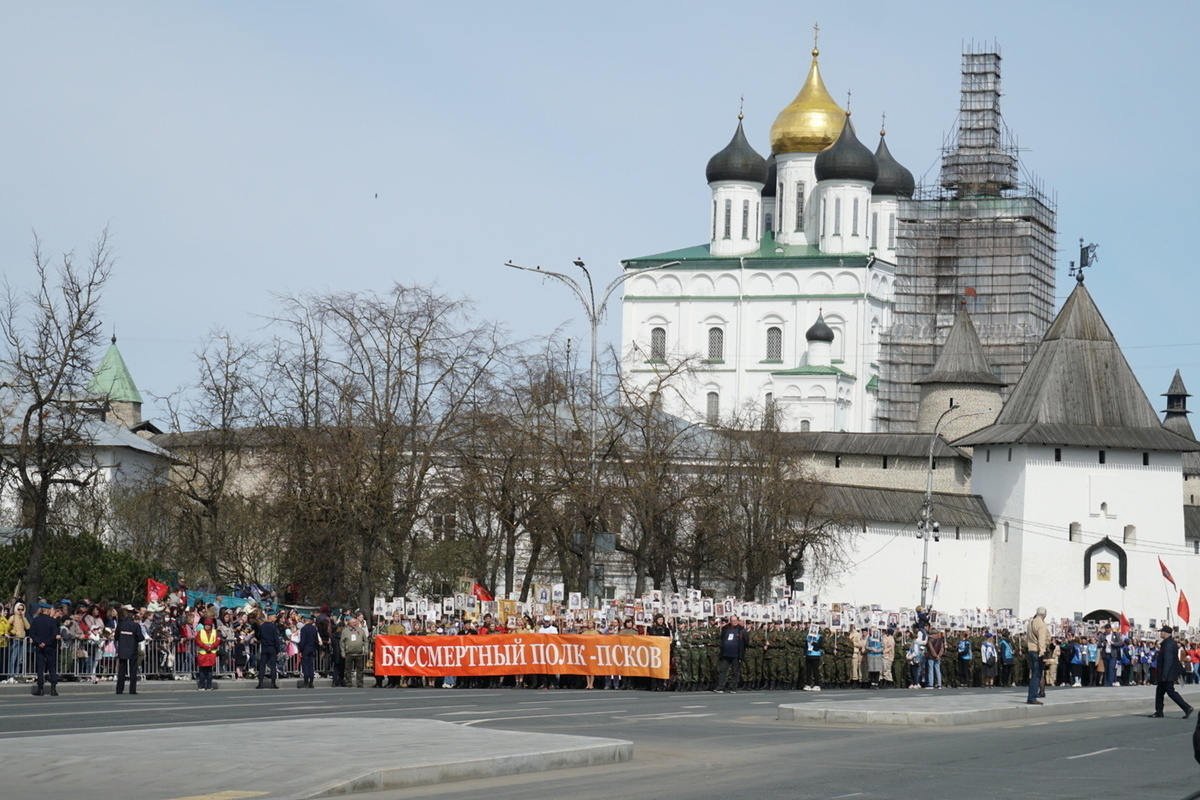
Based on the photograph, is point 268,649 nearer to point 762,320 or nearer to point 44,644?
point 44,644

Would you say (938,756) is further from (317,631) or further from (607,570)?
(607,570)

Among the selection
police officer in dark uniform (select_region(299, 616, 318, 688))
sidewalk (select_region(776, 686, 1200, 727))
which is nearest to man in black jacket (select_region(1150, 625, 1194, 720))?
sidewalk (select_region(776, 686, 1200, 727))

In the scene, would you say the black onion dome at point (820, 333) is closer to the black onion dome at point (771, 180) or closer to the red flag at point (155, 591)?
the black onion dome at point (771, 180)

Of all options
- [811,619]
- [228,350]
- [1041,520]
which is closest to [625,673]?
[811,619]

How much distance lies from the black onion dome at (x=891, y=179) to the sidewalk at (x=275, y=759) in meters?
99.3

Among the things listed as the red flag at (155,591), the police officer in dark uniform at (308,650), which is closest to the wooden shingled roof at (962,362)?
the red flag at (155,591)

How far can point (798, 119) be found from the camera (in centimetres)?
11650

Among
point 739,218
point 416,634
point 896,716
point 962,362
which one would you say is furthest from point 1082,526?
point 896,716

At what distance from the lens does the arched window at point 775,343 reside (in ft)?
371

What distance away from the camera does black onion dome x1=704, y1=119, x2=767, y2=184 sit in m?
115

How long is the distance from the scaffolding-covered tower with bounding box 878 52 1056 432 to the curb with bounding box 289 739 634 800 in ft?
297

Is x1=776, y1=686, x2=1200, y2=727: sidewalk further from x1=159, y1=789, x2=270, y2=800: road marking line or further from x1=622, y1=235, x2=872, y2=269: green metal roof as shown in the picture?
x1=622, y1=235, x2=872, y2=269: green metal roof

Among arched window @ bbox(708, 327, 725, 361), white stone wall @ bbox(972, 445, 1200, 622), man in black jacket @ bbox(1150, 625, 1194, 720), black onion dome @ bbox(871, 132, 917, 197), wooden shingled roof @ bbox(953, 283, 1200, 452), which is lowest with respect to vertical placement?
man in black jacket @ bbox(1150, 625, 1194, 720)

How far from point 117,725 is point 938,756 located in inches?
305
